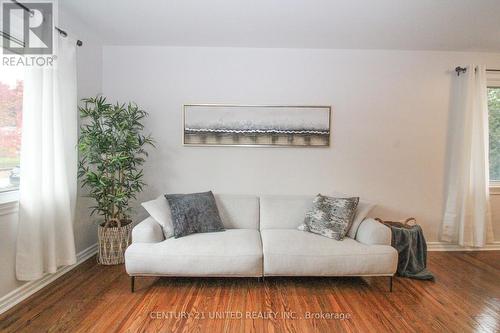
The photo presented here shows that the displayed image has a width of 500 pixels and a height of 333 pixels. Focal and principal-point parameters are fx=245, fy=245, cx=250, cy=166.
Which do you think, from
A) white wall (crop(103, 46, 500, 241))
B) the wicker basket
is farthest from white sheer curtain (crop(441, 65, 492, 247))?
the wicker basket

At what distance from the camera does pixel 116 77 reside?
306 cm

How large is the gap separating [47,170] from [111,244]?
1.00 meters

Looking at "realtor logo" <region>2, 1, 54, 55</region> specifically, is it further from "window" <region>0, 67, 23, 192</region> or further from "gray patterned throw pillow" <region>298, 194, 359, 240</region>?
"gray patterned throw pillow" <region>298, 194, 359, 240</region>

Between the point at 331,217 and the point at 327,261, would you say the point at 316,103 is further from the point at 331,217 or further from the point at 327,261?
the point at 327,261

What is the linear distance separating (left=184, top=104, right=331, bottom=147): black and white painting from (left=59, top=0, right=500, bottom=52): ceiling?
77cm

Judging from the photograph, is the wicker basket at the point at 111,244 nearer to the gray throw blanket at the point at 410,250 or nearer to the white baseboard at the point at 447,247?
the gray throw blanket at the point at 410,250

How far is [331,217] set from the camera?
2.52 meters

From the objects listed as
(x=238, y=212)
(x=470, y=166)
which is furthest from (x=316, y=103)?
(x=470, y=166)

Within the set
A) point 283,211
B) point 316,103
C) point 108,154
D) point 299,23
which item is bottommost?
point 283,211

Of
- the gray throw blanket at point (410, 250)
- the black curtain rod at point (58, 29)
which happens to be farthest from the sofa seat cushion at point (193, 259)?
the black curtain rod at point (58, 29)

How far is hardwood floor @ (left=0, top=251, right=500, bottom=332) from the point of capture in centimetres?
176

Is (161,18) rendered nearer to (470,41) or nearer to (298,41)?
(298,41)

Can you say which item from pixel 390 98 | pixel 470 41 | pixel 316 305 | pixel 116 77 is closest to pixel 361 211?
pixel 316 305

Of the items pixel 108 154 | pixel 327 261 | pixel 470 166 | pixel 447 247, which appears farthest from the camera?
pixel 447 247
